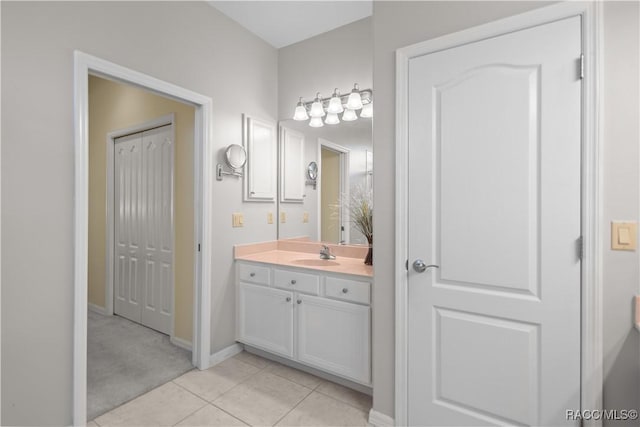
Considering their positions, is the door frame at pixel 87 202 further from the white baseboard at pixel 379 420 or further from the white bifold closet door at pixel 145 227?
the white baseboard at pixel 379 420

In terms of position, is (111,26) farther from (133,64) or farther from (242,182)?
(242,182)

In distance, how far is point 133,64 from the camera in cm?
195

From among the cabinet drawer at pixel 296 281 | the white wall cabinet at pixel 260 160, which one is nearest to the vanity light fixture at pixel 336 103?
the white wall cabinet at pixel 260 160

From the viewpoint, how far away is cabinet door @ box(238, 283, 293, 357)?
2.34 meters

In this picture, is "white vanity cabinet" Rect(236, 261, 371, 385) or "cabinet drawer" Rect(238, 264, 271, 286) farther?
"cabinet drawer" Rect(238, 264, 271, 286)

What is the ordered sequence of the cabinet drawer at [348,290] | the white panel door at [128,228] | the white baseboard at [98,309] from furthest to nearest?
1. the white baseboard at [98,309]
2. the white panel door at [128,228]
3. the cabinet drawer at [348,290]

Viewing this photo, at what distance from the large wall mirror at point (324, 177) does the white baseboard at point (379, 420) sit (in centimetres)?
125

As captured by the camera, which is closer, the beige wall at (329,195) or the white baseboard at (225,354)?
A: the white baseboard at (225,354)

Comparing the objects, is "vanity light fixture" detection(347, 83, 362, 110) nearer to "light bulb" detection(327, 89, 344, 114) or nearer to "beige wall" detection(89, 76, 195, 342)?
"light bulb" detection(327, 89, 344, 114)

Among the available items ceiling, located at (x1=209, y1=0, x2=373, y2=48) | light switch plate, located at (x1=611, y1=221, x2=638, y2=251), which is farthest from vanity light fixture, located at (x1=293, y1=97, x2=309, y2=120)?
light switch plate, located at (x1=611, y1=221, x2=638, y2=251)

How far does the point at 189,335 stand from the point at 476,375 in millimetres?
2317

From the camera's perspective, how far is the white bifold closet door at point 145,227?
3.01 m

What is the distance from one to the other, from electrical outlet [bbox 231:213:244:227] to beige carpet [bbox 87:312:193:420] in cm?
119

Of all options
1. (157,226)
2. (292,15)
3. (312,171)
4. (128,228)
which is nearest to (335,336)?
(312,171)
